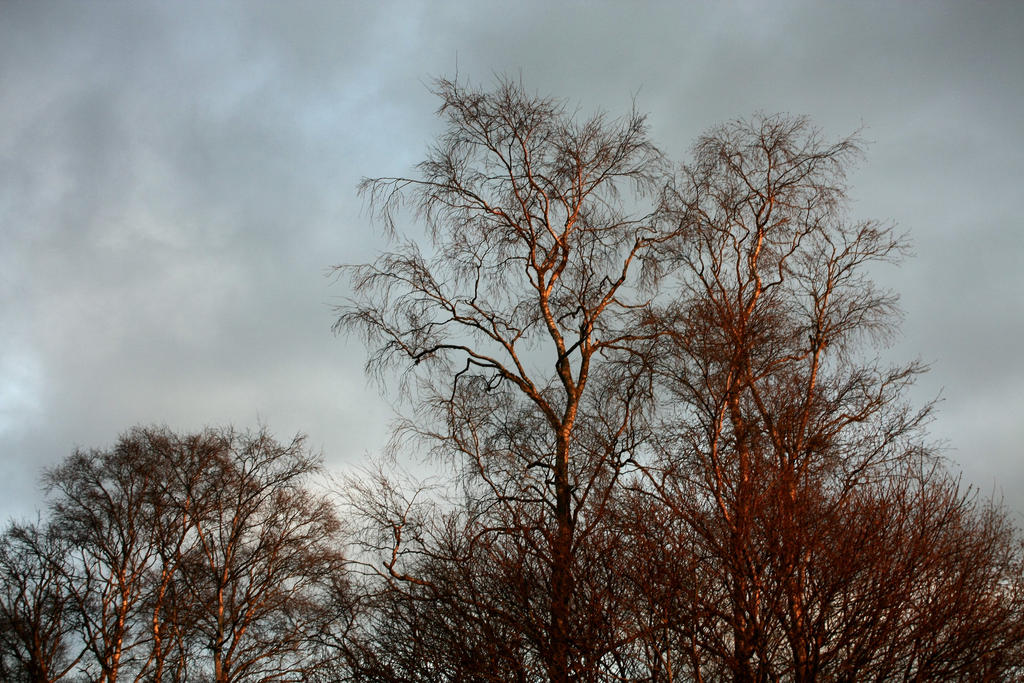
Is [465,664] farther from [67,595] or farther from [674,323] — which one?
[67,595]

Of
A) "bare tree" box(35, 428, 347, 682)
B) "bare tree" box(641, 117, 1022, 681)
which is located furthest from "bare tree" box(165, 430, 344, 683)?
"bare tree" box(641, 117, 1022, 681)

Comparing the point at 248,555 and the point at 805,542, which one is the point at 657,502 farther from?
the point at 248,555

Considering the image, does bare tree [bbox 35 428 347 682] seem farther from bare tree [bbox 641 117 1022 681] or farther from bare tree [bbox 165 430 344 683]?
bare tree [bbox 641 117 1022 681]

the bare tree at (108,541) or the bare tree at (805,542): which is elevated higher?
the bare tree at (108,541)

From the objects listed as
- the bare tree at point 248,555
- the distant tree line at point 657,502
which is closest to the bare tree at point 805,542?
the distant tree line at point 657,502

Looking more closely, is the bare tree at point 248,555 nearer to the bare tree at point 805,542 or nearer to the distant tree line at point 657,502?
the distant tree line at point 657,502

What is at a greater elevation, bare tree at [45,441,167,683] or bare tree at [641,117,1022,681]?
bare tree at [45,441,167,683]

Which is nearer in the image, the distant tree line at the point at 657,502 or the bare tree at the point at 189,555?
the distant tree line at the point at 657,502

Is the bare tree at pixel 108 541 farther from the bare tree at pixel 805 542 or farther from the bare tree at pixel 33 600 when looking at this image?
the bare tree at pixel 805 542

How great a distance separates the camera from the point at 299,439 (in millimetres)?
22906

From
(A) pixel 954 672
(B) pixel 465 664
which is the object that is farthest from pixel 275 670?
(A) pixel 954 672

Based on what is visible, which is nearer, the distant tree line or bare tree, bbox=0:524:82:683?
the distant tree line

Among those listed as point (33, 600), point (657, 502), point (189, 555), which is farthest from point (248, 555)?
point (657, 502)

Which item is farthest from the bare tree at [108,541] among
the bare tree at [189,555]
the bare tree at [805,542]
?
the bare tree at [805,542]
